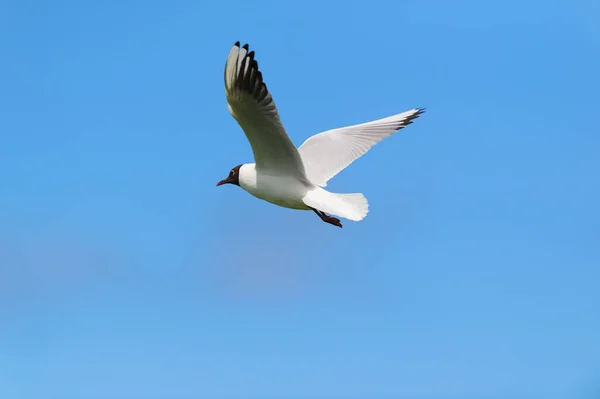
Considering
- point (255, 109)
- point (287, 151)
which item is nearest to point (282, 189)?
point (287, 151)

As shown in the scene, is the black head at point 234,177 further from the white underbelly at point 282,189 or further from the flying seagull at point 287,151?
the white underbelly at point 282,189

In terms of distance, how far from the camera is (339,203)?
881cm

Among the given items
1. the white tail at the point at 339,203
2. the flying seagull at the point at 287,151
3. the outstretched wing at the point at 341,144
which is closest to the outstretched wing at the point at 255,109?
the flying seagull at the point at 287,151

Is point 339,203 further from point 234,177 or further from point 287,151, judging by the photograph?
point 234,177

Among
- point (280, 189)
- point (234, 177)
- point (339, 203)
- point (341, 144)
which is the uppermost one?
point (341, 144)

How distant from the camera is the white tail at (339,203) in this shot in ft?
28.1

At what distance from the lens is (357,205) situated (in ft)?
29.0

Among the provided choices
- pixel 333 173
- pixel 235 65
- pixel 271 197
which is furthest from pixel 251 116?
pixel 333 173

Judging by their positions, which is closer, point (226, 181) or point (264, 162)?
point (264, 162)

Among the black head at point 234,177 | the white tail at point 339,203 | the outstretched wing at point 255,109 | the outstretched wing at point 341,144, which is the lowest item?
the white tail at point 339,203

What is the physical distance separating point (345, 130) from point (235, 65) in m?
3.17

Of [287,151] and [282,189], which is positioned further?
[282,189]

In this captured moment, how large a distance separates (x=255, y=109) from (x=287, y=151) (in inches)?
29.6

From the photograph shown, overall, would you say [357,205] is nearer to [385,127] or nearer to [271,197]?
[271,197]
